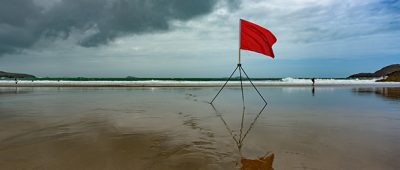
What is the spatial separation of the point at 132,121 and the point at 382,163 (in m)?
7.19

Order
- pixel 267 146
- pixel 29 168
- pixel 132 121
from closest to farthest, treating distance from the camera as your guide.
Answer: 1. pixel 29 168
2. pixel 267 146
3. pixel 132 121

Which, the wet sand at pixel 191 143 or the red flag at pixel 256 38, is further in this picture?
the red flag at pixel 256 38

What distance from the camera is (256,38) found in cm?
1405

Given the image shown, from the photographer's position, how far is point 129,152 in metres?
5.66

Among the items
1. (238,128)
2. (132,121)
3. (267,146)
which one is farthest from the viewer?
(132,121)

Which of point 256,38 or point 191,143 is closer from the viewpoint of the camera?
point 191,143

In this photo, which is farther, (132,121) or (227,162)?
(132,121)

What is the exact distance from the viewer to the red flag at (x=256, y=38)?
13945 millimetres

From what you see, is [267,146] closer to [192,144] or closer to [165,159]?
[192,144]

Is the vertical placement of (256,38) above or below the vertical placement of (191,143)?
above

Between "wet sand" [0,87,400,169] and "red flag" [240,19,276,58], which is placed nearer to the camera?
"wet sand" [0,87,400,169]

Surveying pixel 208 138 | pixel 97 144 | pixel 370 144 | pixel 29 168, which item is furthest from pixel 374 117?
pixel 29 168

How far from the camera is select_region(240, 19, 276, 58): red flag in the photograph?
45.8ft

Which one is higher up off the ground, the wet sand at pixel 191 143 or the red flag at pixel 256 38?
the red flag at pixel 256 38
